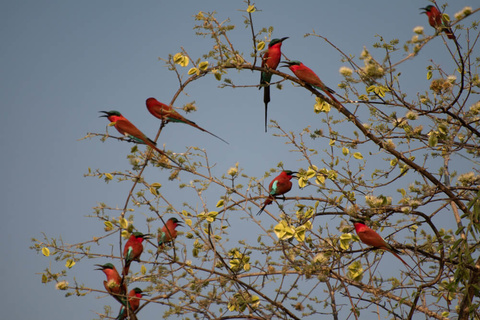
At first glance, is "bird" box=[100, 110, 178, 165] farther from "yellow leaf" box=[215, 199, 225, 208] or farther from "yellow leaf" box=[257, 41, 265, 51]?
"yellow leaf" box=[257, 41, 265, 51]

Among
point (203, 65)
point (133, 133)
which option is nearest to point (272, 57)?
point (203, 65)

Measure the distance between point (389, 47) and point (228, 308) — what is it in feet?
6.65

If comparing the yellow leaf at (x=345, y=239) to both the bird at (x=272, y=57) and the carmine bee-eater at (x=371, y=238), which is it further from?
the bird at (x=272, y=57)

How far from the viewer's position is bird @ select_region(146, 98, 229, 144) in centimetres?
324

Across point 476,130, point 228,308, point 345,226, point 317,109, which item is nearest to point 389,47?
point 317,109

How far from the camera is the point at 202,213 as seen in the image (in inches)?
119

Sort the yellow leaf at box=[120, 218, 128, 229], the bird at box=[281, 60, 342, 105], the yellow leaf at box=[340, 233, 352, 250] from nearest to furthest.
→ the yellow leaf at box=[120, 218, 128, 229] < the yellow leaf at box=[340, 233, 352, 250] < the bird at box=[281, 60, 342, 105]

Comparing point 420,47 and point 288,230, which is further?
point 420,47

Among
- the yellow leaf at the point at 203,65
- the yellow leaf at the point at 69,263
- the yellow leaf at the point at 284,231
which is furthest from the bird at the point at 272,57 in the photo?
the yellow leaf at the point at 69,263

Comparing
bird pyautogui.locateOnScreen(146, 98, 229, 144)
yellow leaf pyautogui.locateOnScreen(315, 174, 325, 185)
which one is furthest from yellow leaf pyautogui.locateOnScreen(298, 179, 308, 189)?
bird pyautogui.locateOnScreen(146, 98, 229, 144)

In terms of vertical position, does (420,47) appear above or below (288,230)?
above

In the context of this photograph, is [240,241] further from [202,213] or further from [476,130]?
[476,130]

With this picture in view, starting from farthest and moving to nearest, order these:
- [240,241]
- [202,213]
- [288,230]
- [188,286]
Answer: [240,241] < [188,286] < [202,213] < [288,230]

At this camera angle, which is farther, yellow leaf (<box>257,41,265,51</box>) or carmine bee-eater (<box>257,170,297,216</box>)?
carmine bee-eater (<box>257,170,297,216</box>)
